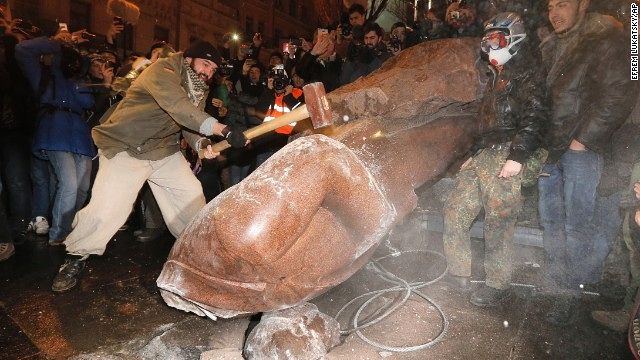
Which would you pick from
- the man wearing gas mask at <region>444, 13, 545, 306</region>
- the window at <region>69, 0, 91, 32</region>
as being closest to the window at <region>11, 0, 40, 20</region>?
the window at <region>69, 0, 91, 32</region>

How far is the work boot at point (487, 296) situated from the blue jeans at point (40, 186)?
4.89 m

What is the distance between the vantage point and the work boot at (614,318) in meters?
2.75

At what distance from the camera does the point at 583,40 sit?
9.99 feet

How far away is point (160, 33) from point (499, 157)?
20328mm

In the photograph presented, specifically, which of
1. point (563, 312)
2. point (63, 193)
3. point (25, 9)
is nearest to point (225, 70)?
point (63, 193)

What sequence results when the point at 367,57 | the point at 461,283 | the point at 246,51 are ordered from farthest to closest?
1. the point at 246,51
2. the point at 367,57
3. the point at 461,283

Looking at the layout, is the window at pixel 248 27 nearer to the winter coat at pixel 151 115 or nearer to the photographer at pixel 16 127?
the photographer at pixel 16 127

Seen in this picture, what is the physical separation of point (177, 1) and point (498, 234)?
21.6 meters

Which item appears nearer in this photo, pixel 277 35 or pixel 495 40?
pixel 495 40

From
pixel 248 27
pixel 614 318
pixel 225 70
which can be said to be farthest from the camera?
pixel 248 27

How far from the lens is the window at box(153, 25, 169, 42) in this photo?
19.3m

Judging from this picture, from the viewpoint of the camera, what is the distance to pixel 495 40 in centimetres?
304

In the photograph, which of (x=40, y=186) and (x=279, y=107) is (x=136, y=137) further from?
(x=279, y=107)

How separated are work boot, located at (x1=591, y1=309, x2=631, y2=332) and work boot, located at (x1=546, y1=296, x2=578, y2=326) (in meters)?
0.14
